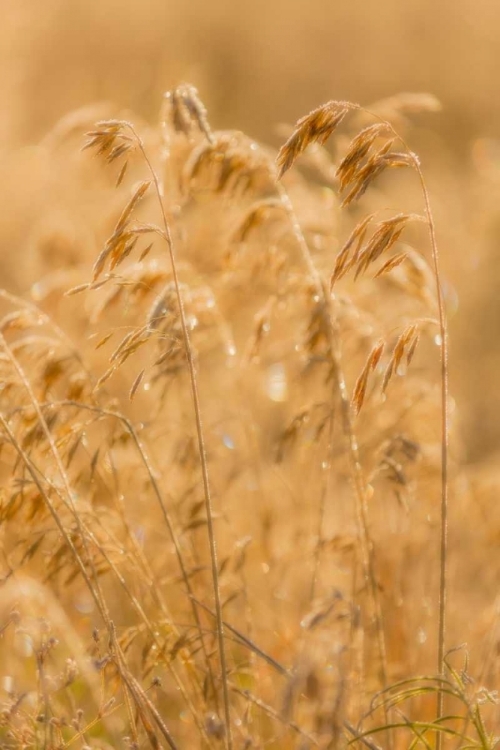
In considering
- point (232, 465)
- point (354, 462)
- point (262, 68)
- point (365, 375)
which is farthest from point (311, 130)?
point (262, 68)

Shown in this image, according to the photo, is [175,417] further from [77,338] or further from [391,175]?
[391,175]

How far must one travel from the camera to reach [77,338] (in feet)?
12.6

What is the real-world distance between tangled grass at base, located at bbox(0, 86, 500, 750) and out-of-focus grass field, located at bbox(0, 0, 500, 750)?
0.05 ft

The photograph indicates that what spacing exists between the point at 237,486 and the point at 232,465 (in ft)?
0.58

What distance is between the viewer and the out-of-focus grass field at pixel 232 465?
189cm

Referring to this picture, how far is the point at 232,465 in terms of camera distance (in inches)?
132

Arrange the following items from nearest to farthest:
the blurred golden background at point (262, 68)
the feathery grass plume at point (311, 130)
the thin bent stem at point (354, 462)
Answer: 1. the feathery grass plume at point (311, 130)
2. the thin bent stem at point (354, 462)
3. the blurred golden background at point (262, 68)

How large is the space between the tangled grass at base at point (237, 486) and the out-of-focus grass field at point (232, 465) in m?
→ 0.01

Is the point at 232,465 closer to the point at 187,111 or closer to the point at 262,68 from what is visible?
the point at 187,111

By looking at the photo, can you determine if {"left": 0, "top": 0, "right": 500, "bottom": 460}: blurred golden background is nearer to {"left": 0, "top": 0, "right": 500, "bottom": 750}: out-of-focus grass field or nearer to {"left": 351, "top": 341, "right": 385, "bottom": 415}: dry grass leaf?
{"left": 0, "top": 0, "right": 500, "bottom": 750}: out-of-focus grass field

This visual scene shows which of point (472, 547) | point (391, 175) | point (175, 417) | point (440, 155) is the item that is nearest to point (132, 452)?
point (175, 417)

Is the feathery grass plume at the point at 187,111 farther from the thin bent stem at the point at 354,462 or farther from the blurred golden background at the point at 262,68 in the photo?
the blurred golden background at the point at 262,68

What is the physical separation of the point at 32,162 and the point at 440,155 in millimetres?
4783

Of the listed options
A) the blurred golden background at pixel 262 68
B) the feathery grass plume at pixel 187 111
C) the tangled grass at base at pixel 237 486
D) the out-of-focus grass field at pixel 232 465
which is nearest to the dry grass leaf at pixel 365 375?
the tangled grass at base at pixel 237 486
